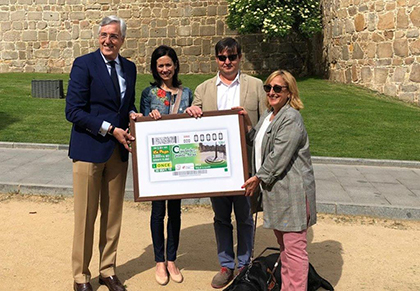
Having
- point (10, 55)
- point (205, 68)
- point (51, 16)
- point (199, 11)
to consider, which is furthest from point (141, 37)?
point (10, 55)

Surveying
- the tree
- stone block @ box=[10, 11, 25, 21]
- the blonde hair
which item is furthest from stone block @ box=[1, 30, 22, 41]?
the blonde hair

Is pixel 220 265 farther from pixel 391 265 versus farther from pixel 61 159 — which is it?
pixel 61 159

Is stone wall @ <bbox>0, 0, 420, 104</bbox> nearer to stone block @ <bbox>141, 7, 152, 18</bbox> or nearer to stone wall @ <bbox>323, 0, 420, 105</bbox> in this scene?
stone block @ <bbox>141, 7, 152, 18</bbox>

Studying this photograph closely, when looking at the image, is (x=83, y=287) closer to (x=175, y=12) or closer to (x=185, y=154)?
(x=185, y=154)

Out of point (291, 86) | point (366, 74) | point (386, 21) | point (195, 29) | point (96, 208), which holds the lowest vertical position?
point (96, 208)

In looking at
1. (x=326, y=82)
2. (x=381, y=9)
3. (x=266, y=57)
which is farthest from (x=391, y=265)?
(x=266, y=57)

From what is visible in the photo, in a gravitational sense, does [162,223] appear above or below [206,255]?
above

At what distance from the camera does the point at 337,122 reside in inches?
423


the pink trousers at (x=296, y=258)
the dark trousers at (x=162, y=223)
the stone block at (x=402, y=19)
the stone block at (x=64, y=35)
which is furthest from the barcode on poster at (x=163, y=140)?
the stone block at (x=64, y=35)

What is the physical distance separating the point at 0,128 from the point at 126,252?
6405mm

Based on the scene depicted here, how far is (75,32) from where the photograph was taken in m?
20.7

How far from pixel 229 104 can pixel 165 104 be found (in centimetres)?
51

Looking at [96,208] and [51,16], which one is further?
[51,16]

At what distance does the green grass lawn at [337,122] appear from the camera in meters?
8.96
